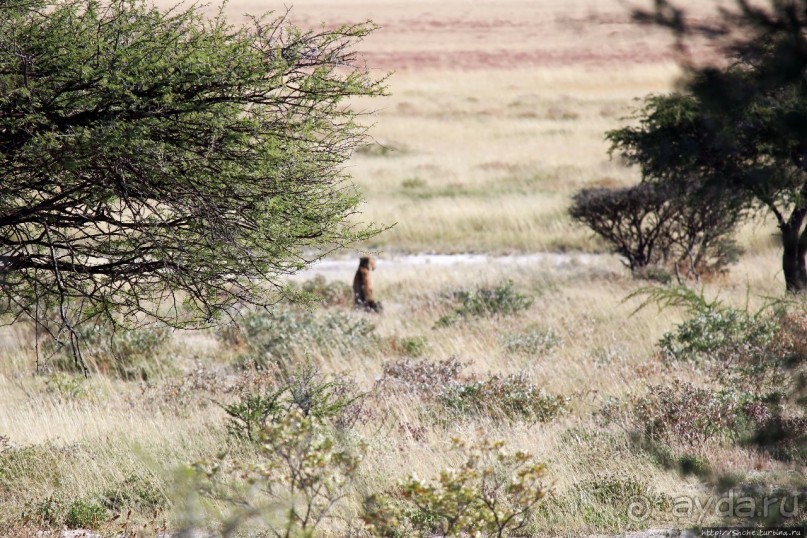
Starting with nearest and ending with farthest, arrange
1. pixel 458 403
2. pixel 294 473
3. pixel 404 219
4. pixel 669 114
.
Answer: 1. pixel 294 473
2. pixel 458 403
3. pixel 669 114
4. pixel 404 219

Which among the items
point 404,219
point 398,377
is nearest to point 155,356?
point 398,377

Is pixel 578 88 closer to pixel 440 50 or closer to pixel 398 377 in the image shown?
pixel 440 50

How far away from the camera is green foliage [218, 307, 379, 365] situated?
10.4 m

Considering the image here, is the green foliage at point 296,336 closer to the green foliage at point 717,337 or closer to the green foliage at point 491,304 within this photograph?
the green foliage at point 491,304

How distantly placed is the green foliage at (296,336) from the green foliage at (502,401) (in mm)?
2452

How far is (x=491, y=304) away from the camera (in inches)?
498

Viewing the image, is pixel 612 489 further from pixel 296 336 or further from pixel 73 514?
pixel 296 336

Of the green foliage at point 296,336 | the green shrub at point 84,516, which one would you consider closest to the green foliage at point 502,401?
the green foliage at point 296,336

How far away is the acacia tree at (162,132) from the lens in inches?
209

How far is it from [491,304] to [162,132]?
25.1ft

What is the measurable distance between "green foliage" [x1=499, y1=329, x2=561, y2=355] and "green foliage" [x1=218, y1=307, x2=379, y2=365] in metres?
1.54

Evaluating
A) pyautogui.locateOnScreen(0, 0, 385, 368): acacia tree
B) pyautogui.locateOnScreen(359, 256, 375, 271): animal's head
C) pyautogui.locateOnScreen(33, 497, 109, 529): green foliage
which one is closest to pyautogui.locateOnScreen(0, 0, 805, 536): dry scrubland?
pyautogui.locateOnScreen(33, 497, 109, 529): green foliage

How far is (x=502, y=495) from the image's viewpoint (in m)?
5.59

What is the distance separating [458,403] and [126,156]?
363cm
